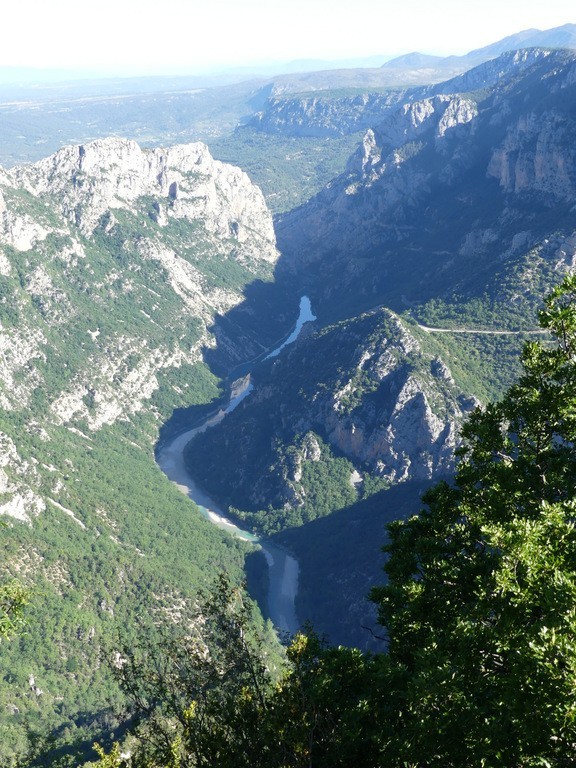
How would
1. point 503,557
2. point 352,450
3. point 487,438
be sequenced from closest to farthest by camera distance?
point 503,557 < point 487,438 < point 352,450

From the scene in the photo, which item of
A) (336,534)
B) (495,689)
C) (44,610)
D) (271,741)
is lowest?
(336,534)

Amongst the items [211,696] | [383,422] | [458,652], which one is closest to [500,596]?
[458,652]

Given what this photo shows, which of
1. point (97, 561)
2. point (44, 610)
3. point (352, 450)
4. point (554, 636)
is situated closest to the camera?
point (554, 636)

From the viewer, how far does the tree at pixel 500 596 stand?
19.2 metres

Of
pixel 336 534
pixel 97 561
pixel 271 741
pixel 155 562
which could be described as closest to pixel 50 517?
pixel 97 561

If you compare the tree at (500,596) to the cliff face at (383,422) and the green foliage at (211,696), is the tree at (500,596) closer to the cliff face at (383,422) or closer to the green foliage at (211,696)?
the green foliage at (211,696)

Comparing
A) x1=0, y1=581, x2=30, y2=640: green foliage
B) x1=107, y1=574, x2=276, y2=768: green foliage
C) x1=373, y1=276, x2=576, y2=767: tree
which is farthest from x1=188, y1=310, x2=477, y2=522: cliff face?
x1=0, y1=581, x2=30, y2=640: green foliage

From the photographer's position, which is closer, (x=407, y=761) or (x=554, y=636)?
(x=554, y=636)

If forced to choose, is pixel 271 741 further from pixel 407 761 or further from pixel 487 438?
pixel 487 438

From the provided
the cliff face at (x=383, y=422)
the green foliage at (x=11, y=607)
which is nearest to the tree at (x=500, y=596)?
the green foliage at (x=11, y=607)

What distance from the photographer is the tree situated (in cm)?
1920

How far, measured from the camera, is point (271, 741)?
2959 cm

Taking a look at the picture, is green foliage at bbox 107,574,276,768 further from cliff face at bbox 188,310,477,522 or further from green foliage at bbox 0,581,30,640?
cliff face at bbox 188,310,477,522

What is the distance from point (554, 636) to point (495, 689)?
643cm
